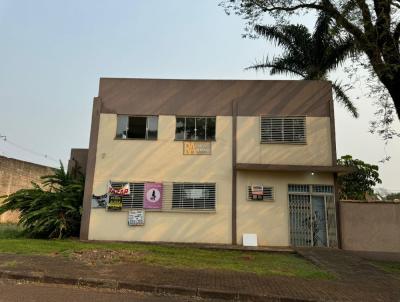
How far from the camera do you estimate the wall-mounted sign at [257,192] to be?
15438 millimetres

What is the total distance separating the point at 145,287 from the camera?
7359mm

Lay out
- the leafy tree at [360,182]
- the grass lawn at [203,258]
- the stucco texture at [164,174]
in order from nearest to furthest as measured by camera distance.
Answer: the grass lawn at [203,258] → the stucco texture at [164,174] → the leafy tree at [360,182]

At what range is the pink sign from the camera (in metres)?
15.6

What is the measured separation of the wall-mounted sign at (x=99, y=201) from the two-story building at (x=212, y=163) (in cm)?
4

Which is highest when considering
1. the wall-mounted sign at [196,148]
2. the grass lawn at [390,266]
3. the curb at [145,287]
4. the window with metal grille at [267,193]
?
the wall-mounted sign at [196,148]

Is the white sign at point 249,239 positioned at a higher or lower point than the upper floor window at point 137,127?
lower

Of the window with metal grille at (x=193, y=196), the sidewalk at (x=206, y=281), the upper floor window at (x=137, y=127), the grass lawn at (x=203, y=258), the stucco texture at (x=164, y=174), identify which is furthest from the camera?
the upper floor window at (x=137, y=127)

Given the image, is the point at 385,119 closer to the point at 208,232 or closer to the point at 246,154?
the point at 246,154

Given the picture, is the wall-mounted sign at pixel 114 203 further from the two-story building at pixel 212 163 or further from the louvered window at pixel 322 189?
the louvered window at pixel 322 189

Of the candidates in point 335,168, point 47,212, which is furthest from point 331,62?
point 47,212

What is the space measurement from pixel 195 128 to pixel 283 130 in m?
3.67

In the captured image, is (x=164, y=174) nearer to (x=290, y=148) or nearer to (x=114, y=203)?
(x=114, y=203)

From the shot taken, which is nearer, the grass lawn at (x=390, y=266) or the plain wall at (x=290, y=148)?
the grass lawn at (x=390, y=266)

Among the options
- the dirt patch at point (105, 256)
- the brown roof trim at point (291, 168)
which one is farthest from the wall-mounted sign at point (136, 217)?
the brown roof trim at point (291, 168)
